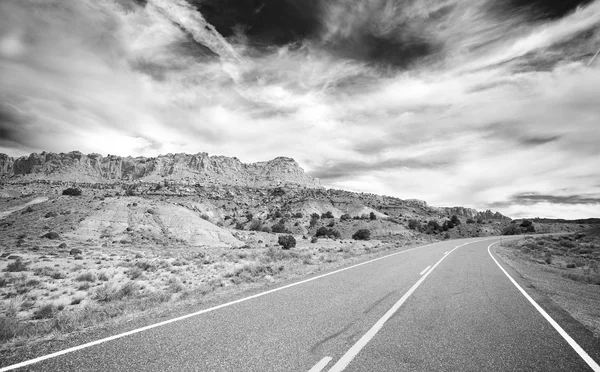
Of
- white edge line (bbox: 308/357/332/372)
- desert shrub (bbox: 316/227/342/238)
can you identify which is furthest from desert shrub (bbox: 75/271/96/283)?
desert shrub (bbox: 316/227/342/238)

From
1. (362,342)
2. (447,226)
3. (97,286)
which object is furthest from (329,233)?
(362,342)

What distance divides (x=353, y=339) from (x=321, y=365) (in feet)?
3.79

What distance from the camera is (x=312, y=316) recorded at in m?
6.14

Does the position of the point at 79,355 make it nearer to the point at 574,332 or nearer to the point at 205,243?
the point at 574,332

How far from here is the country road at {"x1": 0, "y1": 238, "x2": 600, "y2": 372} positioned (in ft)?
13.3

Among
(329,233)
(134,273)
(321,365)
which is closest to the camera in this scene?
(321,365)

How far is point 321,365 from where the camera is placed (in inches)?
154

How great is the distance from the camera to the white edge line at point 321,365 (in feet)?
12.4

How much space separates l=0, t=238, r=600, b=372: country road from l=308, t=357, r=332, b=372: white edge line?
1cm

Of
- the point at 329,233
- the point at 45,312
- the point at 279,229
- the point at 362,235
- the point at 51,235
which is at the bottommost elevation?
the point at 45,312

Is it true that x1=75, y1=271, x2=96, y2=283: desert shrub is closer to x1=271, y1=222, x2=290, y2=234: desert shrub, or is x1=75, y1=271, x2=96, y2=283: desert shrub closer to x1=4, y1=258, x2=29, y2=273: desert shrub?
x1=4, y1=258, x2=29, y2=273: desert shrub

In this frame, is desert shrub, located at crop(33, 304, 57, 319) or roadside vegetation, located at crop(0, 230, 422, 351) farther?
desert shrub, located at crop(33, 304, 57, 319)

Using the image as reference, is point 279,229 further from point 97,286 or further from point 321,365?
point 321,365

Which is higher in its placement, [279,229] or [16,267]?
[279,229]
